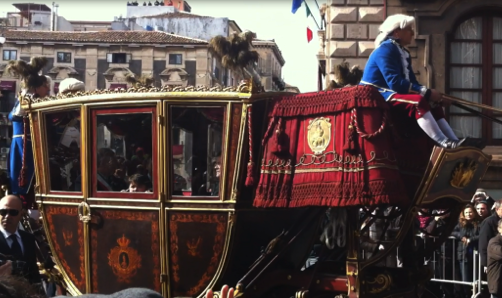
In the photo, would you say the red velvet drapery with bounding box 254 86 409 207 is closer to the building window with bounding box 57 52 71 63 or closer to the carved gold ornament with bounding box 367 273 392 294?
the carved gold ornament with bounding box 367 273 392 294

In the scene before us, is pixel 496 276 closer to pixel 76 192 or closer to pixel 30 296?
pixel 76 192

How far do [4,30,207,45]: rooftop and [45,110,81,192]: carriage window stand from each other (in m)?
48.8

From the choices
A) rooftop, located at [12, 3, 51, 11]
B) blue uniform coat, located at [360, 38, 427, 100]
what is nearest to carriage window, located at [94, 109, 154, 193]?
blue uniform coat, located at [360, 38, 427, 100]

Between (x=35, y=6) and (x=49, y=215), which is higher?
(x=35, y=6)

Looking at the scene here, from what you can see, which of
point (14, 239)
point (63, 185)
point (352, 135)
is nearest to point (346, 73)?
point (63, 185)

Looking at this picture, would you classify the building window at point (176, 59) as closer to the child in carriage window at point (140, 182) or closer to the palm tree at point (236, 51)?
the palm tree at point (236, 51)

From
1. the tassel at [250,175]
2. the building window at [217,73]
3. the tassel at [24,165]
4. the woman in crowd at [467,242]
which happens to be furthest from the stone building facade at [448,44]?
the building window at [217,73]

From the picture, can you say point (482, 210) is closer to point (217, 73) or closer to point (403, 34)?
point (403, 34)

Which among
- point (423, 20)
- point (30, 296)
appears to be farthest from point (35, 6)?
point (30, 296)

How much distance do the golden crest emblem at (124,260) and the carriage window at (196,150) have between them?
63 cm

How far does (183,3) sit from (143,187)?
74.8 metres

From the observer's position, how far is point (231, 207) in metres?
7.76

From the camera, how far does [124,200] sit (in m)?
8.09

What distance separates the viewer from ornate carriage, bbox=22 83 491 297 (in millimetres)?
7215
